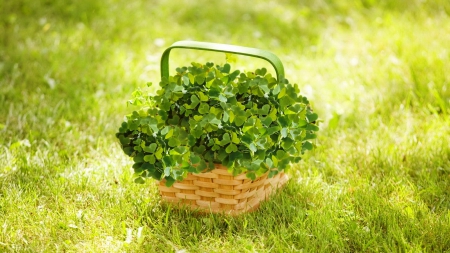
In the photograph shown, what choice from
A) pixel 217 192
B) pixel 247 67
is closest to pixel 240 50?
pixel 217 192

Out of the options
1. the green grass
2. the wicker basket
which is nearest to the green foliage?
the wicker basket

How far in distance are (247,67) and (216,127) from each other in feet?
5.66

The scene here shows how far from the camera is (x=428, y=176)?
2.38m

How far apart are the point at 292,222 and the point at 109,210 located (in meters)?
0.74

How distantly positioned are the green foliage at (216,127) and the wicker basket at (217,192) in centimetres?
5

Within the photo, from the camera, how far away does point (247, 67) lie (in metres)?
3.70

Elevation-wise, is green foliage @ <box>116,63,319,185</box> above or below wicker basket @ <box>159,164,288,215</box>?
above

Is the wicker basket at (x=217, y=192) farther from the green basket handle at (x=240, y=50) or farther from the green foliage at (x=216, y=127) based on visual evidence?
the green basket handle at (x=240, y=50)

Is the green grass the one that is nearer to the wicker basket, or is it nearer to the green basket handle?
the wicker basket

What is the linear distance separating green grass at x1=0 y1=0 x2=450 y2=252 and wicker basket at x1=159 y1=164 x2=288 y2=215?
5cm

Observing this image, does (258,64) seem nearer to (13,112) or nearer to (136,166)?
(13,112)

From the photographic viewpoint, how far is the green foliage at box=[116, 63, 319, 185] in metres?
2.01

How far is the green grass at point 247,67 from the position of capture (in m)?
2.07

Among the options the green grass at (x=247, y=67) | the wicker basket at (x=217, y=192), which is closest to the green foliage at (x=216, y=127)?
the wicker basket at (x=217, y=192)
